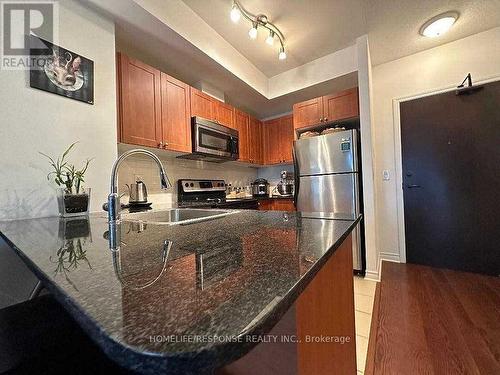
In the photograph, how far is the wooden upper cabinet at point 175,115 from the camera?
6.93 ft

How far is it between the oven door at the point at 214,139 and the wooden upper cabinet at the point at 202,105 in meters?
0.11

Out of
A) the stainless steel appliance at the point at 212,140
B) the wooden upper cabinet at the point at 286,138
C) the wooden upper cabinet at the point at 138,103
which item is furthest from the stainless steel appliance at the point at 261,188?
the wooden upper cabinet at the point at 138,103

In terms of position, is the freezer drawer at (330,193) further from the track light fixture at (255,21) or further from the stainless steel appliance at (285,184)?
the track light fixture at (255,21)

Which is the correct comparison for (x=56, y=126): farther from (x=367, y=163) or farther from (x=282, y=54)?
(x=367, y=163)

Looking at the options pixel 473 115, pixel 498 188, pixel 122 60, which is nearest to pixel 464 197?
pixel 498 188

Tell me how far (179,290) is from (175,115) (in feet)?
7.15

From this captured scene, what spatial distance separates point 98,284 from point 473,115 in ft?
11.2

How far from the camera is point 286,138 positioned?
344cm

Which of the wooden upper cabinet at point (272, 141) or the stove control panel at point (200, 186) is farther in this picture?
the wooden upper cabinet at point (272, 141)

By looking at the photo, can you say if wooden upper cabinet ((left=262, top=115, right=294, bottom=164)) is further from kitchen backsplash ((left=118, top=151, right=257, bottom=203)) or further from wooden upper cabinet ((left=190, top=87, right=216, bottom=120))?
wooden upper cabinet ((left=190, top=87, right=216, bottom=120))

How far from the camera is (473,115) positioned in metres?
2.38

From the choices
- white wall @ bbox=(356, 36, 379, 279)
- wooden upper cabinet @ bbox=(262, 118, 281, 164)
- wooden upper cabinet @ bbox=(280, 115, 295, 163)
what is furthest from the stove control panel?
white wall @ bbox=(356, 36, 379, 279)

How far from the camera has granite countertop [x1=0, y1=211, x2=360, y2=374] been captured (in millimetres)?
193

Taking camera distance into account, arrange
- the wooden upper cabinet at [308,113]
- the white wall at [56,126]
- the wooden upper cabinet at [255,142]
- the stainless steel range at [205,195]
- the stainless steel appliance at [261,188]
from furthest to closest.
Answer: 1. the stainless steel appliance at [261,188]
2. the wooden upper cabinet at [255,142]
3. the wooden upper cabinet at [308,113]
4. the stainless steel range at [205,195]
5. the white wall at [56,126]
